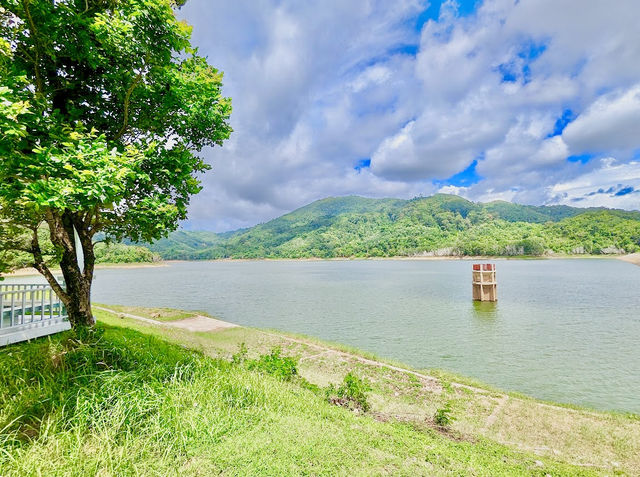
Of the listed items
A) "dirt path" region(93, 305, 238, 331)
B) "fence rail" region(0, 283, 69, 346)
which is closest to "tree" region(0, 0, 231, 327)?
"fence rail" region(0, 283, 69, 346)

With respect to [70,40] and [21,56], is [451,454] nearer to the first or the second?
[70,40]

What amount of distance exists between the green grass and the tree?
60.0 inches

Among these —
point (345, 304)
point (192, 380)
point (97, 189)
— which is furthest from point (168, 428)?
point (345, 304)

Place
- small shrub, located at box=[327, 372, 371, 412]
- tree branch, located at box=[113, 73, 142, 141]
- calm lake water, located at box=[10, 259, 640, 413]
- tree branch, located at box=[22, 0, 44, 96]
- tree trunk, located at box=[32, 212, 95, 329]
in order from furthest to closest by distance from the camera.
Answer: calm lake water, located at box=[10, 259, 640, 413] < small shrub, located at box=[327, 372, 371, 412] < tree trunk, located at box=[32, 212, 95, 329] < tree branch, located at box=[113, 73, 142, 141] < tree branch, located at box=[22, 0, 44, 96]

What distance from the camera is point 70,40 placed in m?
4.77

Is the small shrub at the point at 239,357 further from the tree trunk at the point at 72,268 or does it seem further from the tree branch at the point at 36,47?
the tree branch at the point at 36,47

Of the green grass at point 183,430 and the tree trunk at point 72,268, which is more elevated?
the tree trunk at point 72,268

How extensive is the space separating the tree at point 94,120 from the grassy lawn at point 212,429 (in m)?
1.74

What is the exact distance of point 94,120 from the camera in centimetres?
625

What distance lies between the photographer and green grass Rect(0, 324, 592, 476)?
12.6ft

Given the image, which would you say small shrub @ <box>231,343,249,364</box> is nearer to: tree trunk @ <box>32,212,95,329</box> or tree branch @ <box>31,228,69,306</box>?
tree trunk @ <box>32,212,95,329</box>

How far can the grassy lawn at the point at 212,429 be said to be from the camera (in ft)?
12.8

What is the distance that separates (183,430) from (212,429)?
1.22 feet

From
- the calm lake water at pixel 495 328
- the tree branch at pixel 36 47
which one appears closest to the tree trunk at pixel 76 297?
the tree branch at pixel 36 47
